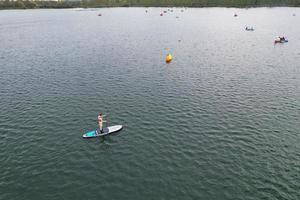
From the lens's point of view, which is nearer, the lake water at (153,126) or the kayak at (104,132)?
the lake water at (153,126)

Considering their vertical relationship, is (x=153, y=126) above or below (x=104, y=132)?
below

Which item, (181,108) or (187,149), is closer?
(187,149)

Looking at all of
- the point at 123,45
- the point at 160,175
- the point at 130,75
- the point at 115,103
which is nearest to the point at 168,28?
the point at 123,45

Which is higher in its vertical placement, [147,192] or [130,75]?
[130,75]

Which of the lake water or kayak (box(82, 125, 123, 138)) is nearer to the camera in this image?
the lake water

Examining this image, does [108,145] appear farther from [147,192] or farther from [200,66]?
[200,66]

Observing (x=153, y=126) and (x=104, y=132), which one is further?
(x=153, y=126)

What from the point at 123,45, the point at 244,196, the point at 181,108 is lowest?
the point at 244,196

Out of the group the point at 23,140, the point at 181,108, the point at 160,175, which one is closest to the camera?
the point at 160,175
